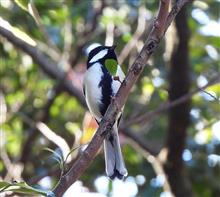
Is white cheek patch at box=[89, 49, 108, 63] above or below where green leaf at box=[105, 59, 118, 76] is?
above

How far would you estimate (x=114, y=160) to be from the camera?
250 centimetres

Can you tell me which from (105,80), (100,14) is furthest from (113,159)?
(100,14)

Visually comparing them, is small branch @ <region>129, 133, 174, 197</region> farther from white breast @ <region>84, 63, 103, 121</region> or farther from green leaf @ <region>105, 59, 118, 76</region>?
green leaf @ <region>105, 59, 118, 76</region>

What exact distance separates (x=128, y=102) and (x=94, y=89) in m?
1.40

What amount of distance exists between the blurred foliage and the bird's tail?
1.04 metres

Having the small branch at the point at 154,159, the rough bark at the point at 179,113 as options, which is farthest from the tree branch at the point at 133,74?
the small branch at the point at 154,159

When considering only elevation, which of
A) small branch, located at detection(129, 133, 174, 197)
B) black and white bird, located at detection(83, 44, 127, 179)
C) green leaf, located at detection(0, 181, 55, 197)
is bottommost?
green leaf, located at detection(0, 181, 55, 197)

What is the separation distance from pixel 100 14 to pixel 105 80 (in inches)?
62.6

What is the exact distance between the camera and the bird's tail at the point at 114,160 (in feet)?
7.91

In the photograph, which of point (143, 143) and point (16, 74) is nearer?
point (143, 143)

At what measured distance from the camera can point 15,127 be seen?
4363 millimetres

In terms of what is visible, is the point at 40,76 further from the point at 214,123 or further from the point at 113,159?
the point at 113,159

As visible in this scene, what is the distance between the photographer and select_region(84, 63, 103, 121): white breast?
2731 millimetres

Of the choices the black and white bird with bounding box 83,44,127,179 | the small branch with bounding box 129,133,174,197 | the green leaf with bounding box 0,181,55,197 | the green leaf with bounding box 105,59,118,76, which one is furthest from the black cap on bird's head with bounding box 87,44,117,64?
the green leaf with bounding box 0,181,55,197
